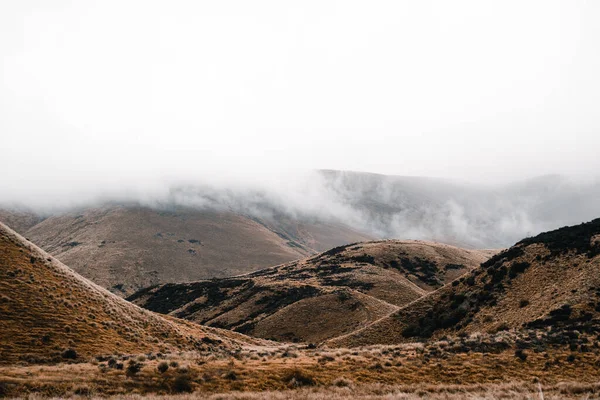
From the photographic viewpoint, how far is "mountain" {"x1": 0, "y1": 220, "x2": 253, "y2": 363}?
32688 mm

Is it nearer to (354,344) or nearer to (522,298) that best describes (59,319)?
(354,344)

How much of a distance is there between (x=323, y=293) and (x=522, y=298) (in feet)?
250

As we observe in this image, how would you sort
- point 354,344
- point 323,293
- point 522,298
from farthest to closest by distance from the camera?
point 323,293 < point 354,344 < point 522,298

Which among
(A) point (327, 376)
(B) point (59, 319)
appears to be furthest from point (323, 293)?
(A) point (327, 376)

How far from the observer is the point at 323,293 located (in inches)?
4796

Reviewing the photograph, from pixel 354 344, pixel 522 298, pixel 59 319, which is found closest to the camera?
pixel 59 319

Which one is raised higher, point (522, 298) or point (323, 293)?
point (522, 298)

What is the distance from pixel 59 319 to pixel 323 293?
9177 centimetres

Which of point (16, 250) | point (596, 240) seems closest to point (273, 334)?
point (16, 250)

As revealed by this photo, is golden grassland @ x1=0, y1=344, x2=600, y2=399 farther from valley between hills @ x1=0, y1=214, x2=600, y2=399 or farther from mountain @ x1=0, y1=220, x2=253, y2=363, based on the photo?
mountain @ x1=0, y1=220, x2=253, y2=363

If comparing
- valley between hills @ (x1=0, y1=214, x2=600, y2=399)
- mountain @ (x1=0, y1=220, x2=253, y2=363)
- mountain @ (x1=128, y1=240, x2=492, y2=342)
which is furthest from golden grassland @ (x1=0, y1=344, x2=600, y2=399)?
mountain @ (x1=128, y1=240, x2=492, y2=342)

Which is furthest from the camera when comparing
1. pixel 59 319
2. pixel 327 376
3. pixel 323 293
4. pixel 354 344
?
pixel 323 293

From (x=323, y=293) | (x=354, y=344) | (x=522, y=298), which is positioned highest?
(x=522, y=298)

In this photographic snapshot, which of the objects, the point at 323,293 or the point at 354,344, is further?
the point at 323,293
